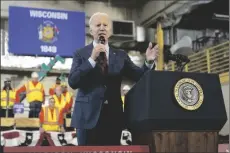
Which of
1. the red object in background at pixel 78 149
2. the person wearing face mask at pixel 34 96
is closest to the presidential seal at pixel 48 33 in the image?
the person wearing face mask at pixel 34 96

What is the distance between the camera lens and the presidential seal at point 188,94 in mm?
1638

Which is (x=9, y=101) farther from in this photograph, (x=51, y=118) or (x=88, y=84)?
(x=88, y=84)

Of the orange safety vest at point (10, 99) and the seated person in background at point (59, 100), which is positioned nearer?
the seated person in background at point (59, 100)

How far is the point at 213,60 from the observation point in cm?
1120

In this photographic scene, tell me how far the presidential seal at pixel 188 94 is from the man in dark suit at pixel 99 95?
0.33 meters

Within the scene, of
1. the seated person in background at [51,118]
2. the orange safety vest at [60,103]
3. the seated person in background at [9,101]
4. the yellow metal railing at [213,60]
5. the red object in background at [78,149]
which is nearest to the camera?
the red object in background at [78,149]

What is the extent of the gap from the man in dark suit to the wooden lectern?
19 cm

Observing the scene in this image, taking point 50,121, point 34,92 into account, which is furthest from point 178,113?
point 34,92

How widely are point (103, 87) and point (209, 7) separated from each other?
1143cm

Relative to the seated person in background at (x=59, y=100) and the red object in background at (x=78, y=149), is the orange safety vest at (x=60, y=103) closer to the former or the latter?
the seated person in background at (x=59, y=100)

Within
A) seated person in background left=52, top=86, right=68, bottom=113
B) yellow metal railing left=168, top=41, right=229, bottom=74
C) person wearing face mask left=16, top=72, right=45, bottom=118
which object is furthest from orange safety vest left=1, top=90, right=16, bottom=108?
yellow metal railing left=168, top=41, right=229, bottom=74

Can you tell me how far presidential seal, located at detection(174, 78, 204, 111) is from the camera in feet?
5.37

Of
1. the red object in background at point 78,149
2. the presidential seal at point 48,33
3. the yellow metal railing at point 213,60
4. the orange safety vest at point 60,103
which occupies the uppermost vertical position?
the presidential seal at point 48,33

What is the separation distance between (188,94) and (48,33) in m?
10.3
